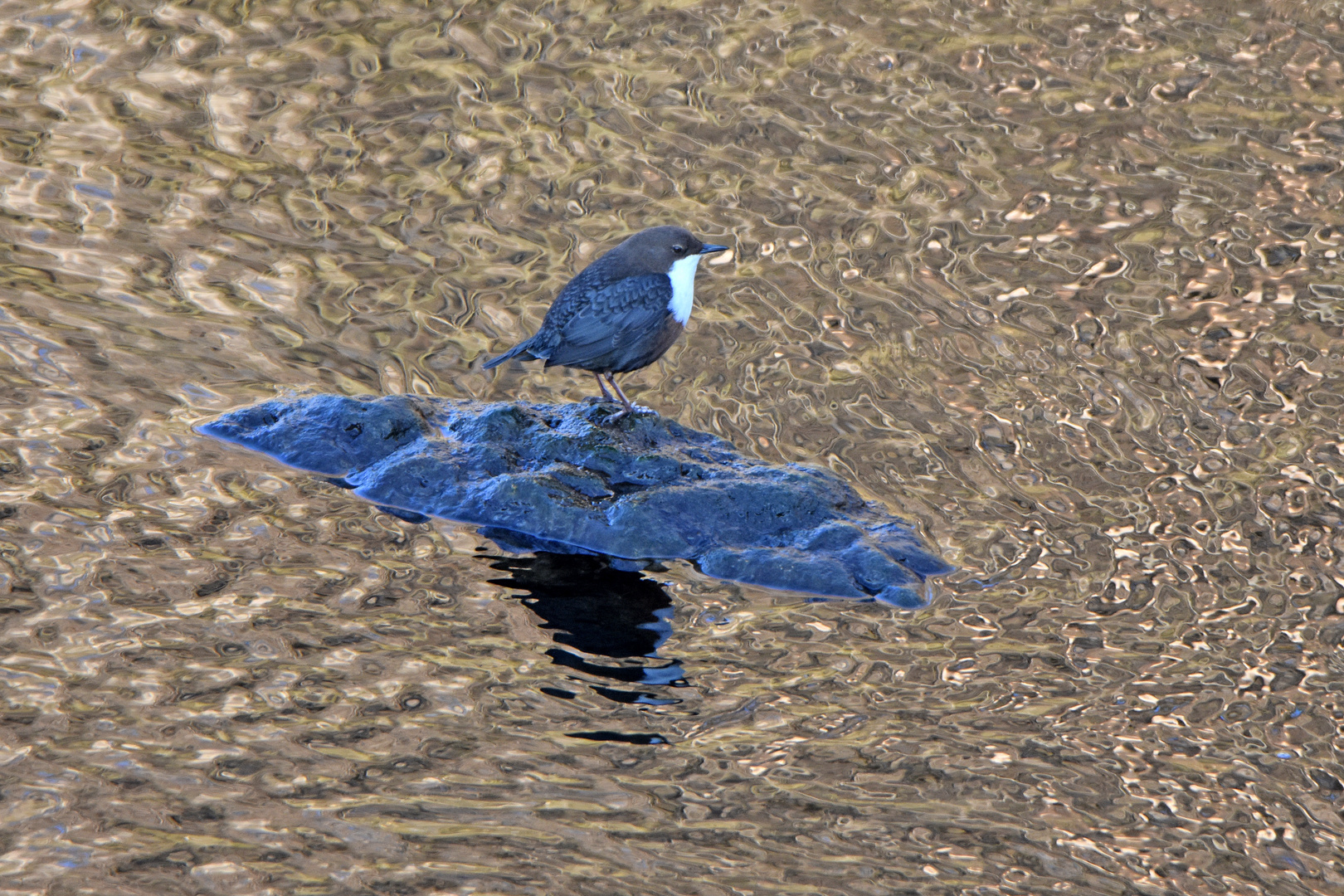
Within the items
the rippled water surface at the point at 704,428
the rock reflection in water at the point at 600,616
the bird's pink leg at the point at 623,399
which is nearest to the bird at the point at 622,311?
the bird's pink leg at the point at 623,399

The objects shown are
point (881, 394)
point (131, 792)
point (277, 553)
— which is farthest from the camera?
point (881, 394)

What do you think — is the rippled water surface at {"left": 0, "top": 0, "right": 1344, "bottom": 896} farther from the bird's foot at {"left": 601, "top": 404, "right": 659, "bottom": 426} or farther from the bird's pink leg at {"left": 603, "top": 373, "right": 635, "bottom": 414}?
the bird's foot at {"left": 601, "top": 404, "right": 659, "bottom": 426}

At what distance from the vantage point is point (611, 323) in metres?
5.34

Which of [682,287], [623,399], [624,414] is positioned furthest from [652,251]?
[624,414]

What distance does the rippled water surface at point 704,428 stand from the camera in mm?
3797

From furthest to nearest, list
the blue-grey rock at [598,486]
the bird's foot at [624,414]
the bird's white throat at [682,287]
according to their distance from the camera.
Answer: the bird's white throat at [682,287]
the bird's foot at [624,414]
the blue-grey rock at [598,486]

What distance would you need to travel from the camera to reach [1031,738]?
13.5 feet

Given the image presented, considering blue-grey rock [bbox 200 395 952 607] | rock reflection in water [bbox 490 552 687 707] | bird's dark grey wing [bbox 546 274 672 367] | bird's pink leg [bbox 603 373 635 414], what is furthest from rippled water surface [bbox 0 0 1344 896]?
bird's dark grey wing [bbox 546 274 672 367]

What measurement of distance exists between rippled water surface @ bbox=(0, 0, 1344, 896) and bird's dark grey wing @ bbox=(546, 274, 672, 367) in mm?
642

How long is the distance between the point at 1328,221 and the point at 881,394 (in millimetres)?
2984

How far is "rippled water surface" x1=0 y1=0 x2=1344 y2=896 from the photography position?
3797 mm

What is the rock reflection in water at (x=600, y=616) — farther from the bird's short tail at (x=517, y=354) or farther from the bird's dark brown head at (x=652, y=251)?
the bird's dark brown head at (x=652, y=251)

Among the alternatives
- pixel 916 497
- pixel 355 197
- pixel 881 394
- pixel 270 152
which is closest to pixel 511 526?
pixel 916 497

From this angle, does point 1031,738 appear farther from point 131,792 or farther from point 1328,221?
point 1328,221
